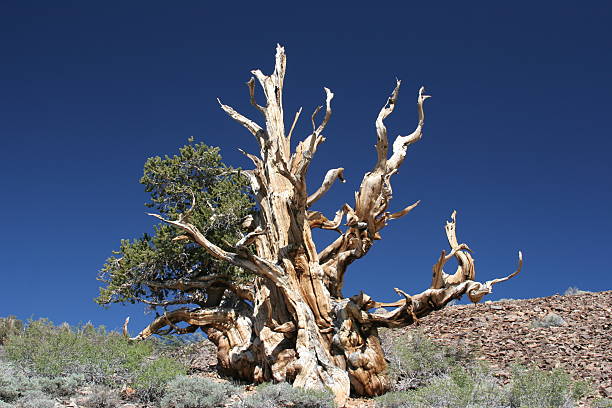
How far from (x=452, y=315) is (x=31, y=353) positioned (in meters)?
10.9

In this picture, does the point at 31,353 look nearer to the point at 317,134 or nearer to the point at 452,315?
the point at 317,134

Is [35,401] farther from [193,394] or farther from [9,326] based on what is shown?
[9,326]

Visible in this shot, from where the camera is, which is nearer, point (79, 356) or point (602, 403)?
point (602, 403)

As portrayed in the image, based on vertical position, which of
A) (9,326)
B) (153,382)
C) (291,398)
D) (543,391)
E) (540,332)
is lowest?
(543,391)

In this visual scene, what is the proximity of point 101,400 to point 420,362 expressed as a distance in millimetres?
6216

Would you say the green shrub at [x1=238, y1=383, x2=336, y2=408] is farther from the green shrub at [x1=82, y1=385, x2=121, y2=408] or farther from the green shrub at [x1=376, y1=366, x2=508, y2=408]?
the green shrub at [x1=82, y1=385, x2=121, y2=408]

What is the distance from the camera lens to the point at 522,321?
50.2 feet

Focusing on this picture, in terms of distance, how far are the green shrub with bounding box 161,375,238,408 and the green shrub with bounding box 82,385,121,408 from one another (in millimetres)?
715

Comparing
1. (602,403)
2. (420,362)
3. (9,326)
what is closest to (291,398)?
(420,362)

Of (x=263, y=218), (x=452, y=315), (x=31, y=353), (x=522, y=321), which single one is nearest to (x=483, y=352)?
(x=522, y=321)

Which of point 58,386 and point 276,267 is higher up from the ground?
point 276,267

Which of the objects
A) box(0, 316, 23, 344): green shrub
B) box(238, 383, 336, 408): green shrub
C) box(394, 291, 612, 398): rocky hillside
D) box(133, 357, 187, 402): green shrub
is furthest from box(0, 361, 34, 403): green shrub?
box(394, 291, 612, 398): rocky hillside

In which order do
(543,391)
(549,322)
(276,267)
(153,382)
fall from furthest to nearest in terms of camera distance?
1. (549,322)
2. (276,267)
3. (153,382)
4. (543,391)

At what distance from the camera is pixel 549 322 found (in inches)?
587
